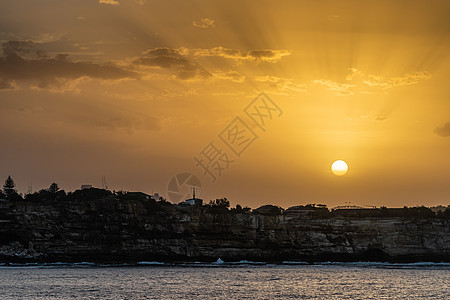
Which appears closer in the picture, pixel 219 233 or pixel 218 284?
pixel 218 284

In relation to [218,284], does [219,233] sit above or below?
above

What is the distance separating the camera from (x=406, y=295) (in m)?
80.5

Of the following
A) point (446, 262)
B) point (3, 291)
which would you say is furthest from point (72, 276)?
point (446, 262)

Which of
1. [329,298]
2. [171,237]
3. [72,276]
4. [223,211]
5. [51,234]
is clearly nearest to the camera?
[329,298]

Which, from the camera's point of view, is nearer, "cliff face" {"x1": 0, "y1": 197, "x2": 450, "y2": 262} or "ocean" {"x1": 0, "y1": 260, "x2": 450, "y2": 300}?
"ocean" {"x1": 0, "y1": 260, "x2": 450, "y2": 300}

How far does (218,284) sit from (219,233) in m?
62.4

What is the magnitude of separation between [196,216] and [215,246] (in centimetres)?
917

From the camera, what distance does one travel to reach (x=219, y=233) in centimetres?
15312

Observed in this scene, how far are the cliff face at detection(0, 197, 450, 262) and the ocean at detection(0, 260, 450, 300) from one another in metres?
27.5

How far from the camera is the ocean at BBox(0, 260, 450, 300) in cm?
7725

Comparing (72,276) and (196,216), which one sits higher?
(196,216)

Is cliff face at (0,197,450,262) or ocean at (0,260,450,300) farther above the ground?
cliff face at (0,197,450,262)

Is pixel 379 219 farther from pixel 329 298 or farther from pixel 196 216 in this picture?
pixel 329 298

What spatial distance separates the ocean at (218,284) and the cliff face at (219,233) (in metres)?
27.5
